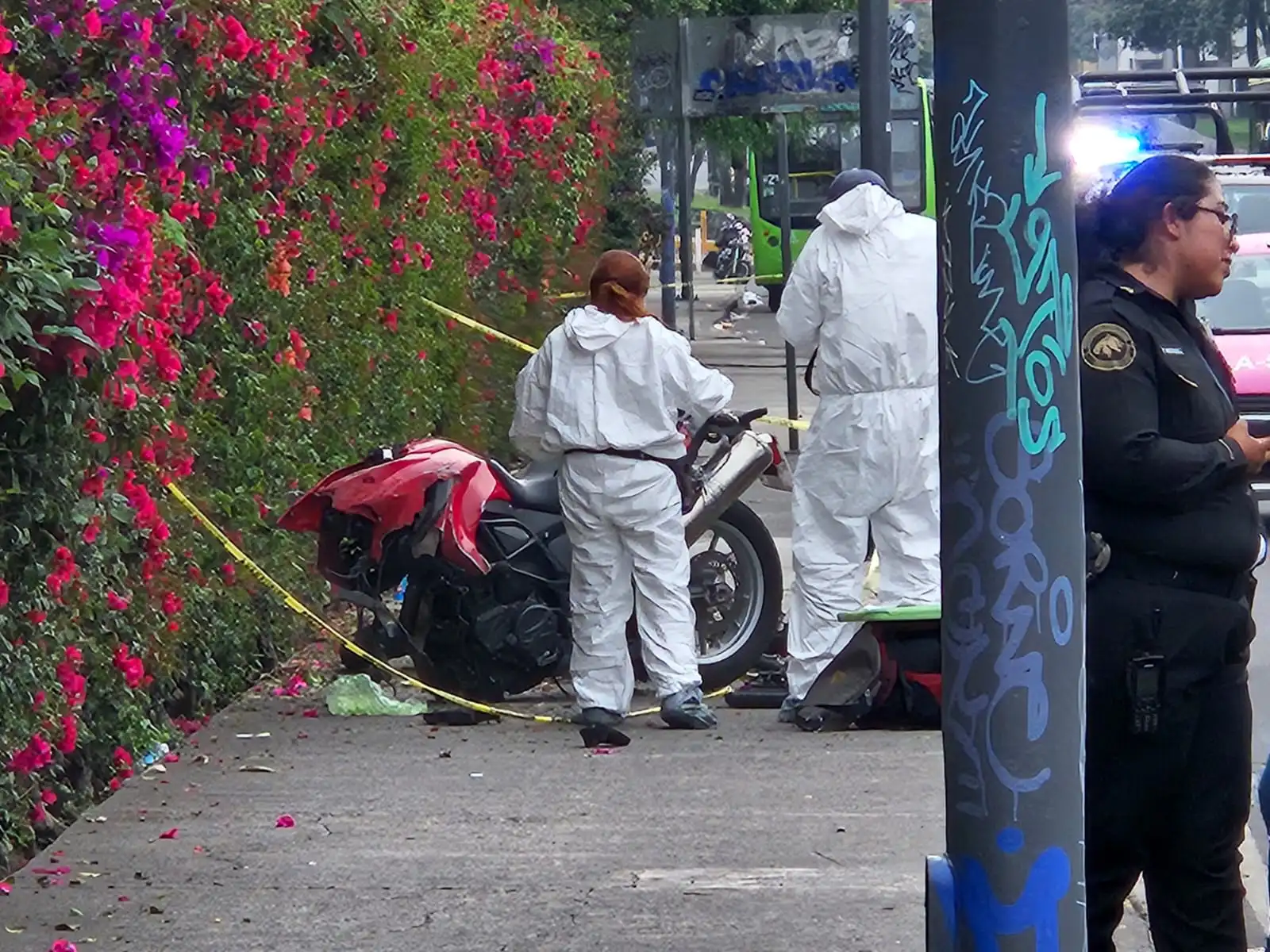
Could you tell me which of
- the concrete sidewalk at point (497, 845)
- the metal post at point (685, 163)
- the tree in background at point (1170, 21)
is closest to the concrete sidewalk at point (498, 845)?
the concrete sidewalk at point (497, 845)

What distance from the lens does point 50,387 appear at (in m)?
5.19

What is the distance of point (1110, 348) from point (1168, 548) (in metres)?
0.38

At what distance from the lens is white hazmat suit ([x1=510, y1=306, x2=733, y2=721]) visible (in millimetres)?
7965

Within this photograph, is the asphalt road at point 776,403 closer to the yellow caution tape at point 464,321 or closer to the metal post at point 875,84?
the yellow caution tape at point 464,321

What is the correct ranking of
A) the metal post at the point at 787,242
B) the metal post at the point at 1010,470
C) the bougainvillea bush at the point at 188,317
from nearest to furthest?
the metal post at the point at 1010,470
the bougainvillea bush at the point at 188,317
the metal post at the point at 787,242

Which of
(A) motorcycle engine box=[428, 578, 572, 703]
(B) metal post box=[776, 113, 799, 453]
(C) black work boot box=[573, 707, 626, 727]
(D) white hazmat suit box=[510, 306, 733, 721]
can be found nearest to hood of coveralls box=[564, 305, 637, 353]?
(D) white hazmat suit box=[510, 306, 733, 721]

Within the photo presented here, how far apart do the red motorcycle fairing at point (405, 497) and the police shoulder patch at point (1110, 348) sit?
3.76 m

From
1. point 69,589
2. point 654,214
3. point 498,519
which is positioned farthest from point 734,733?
point 654,214

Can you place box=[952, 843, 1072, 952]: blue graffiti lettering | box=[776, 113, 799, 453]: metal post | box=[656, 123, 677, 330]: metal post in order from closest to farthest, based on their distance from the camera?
box=[952, 843, 1072, 952]: blue graffiti lettering
box=[776, 113, 799, 453]: metal post
box=[656, 123, 677, 330]: metal post

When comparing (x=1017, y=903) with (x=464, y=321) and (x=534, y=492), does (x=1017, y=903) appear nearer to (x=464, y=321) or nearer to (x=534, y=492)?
(x=534, y=492)

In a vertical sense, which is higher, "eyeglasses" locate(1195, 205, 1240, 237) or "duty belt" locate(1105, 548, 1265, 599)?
"eyeglasses" locate(1195, 205, 1240, 237)

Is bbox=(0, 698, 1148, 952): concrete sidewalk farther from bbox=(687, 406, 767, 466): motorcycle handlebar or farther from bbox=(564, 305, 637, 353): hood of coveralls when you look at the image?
bbox=(564, 305, 637, 353): hood of coveralls

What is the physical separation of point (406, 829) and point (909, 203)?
1835cm

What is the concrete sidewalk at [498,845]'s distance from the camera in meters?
5.64
